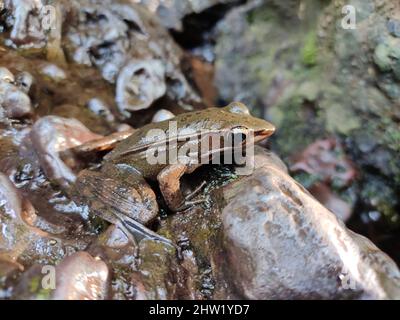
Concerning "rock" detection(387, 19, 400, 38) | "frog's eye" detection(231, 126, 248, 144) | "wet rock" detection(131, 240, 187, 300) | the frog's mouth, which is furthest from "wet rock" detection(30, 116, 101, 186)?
"rock" detection(387, 19, 400, 38)

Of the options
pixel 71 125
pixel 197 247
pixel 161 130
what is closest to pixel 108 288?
pixel 197 247

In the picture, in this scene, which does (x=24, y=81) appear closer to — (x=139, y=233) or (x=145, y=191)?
(x=145, y=191)

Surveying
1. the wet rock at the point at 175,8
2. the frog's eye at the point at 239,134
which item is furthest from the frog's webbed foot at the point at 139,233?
the wet rock at the point at 175,8

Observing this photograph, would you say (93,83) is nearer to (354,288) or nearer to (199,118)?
(199,118)

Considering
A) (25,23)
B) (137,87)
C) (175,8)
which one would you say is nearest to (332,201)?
(137,87)

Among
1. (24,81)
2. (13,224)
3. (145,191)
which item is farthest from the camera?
(24,81)

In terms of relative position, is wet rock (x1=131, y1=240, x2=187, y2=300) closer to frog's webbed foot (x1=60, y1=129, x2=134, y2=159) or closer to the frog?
the frog

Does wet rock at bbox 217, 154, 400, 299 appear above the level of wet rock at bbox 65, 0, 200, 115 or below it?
below
